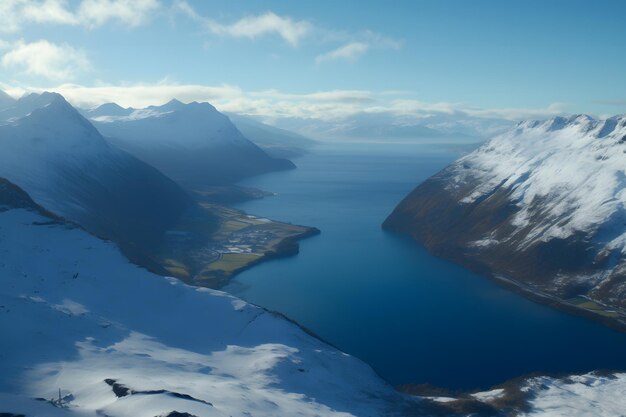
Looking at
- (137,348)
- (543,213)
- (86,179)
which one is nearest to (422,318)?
(137,348)

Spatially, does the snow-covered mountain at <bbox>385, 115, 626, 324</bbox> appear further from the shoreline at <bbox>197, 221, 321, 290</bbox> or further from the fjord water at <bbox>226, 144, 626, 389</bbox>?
the shoreline at <bbox>197, 221, 321, 290</bbox>

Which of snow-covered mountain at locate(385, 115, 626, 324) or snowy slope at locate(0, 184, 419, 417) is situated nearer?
snowy slope at locate(0, 184, 419, 417)

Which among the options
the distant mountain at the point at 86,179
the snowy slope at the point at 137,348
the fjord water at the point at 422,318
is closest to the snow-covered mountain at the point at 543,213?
the fjord water at the point at 422,318

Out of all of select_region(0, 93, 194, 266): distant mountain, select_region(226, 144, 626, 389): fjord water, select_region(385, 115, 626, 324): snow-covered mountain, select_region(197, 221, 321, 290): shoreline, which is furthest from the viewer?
select_region(0, 93, 194, 266): distant mountain

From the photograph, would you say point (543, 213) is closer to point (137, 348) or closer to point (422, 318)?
point (422, 318)

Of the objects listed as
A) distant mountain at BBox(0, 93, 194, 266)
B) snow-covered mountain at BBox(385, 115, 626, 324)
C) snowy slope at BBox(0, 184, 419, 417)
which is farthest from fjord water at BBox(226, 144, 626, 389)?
distant mountain at BBox(0, 93, 194, 266)

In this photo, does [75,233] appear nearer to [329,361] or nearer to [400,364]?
[329,361]

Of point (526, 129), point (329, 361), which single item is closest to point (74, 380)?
point (329, 361)
